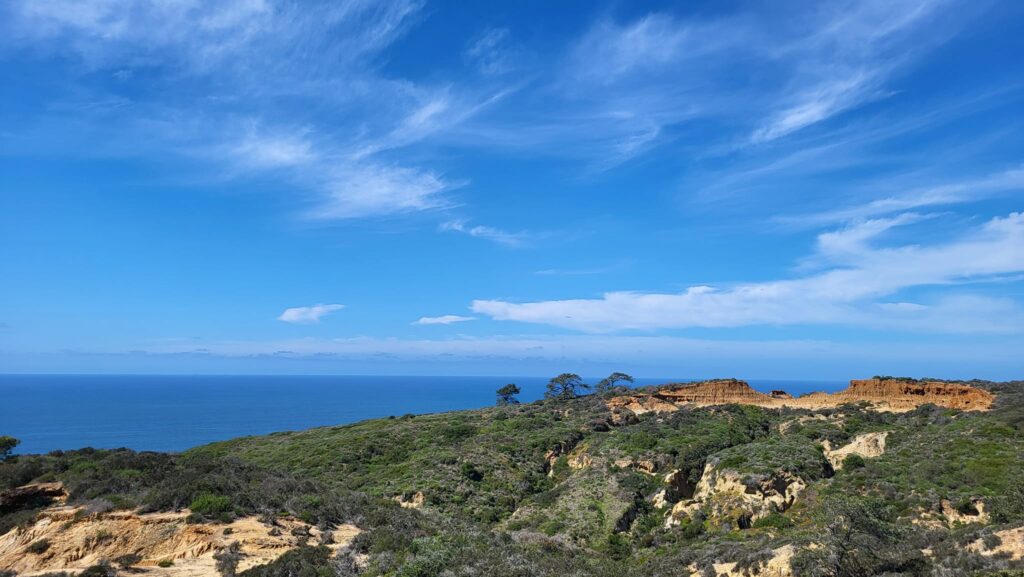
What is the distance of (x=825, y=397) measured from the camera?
176ft

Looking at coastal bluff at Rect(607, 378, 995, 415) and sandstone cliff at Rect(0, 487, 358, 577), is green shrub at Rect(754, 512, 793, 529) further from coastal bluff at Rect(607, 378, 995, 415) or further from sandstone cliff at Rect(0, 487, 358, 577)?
coastal bluff at Rect(607, 378, 995, 415)

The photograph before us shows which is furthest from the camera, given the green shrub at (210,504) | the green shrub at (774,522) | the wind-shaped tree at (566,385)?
the wind-shaped tree at (566,385)

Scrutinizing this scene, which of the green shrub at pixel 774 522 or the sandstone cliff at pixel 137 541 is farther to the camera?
the green shrub at pixel 774 522

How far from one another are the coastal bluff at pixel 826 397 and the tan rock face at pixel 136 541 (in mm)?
43570

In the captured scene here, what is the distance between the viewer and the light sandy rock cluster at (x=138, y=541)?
16250 millimetres

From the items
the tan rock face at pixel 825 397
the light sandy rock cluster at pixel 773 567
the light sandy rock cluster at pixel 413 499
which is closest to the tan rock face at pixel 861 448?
the tan rock face at pixel 825 397

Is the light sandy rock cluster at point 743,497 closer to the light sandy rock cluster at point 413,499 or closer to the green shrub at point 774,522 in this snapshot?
the green shrub at point 774,522

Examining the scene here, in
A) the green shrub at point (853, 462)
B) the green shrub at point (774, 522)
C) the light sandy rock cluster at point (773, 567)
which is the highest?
the green shrub at point (853, 462)

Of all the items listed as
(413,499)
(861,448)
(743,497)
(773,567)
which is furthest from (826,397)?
(413,499)

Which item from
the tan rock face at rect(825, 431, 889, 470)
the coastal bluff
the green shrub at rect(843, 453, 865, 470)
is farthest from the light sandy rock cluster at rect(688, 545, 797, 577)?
the coastal bluff

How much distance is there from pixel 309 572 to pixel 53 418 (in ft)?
663

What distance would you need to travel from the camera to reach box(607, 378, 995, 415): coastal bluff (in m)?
45.4

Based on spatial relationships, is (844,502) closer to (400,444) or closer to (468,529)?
(468,529)

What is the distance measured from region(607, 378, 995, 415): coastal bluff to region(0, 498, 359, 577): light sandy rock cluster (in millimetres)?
43531
